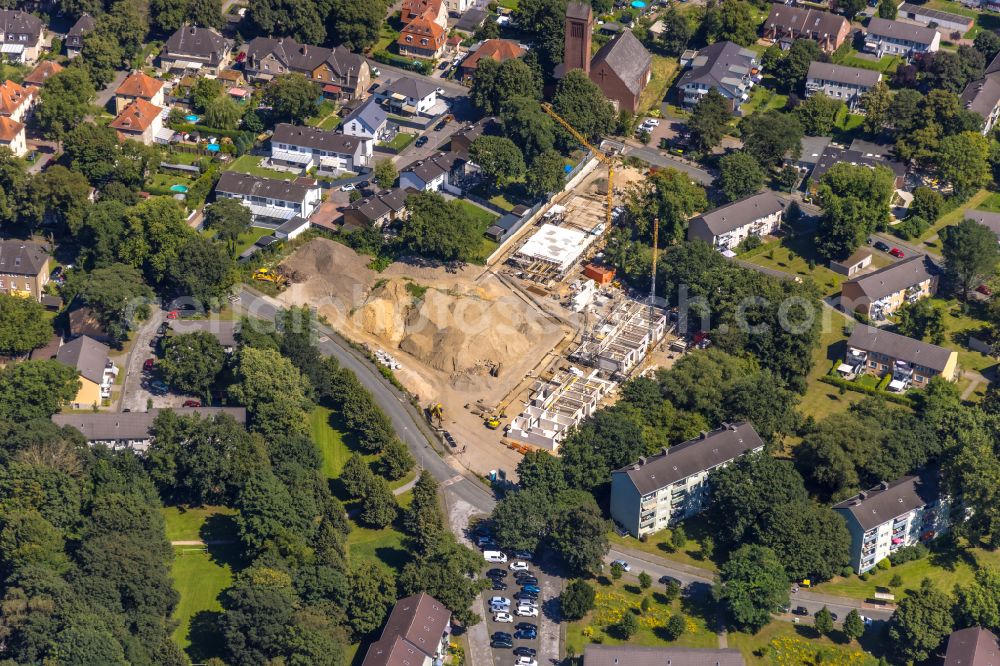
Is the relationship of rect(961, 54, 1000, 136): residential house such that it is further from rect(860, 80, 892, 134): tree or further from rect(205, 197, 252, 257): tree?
rect(205, 197, 252, 257): tree

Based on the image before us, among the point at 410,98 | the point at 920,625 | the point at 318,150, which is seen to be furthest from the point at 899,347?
the point at 318,150

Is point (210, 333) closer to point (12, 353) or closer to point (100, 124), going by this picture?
point (12, 353)

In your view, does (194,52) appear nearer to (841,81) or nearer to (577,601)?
(841,81)

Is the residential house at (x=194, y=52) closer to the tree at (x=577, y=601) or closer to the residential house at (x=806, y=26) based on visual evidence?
the residential house at (x=806, y=26)

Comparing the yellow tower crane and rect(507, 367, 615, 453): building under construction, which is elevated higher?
the yellow tower crane

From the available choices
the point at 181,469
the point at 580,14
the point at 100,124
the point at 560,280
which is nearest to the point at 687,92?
the point at 580,14

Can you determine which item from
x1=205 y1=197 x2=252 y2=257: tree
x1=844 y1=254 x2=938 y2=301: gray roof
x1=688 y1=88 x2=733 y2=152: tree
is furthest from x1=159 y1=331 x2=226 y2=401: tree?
x1=688 y1=88 x2=733 y2=152: tree
